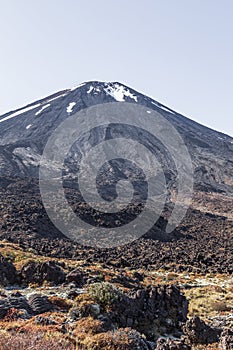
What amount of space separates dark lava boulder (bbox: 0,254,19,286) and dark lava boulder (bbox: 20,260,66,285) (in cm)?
32

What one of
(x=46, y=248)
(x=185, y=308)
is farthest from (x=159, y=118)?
(x=185, y=308)

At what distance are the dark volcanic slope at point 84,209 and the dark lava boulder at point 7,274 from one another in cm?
1106

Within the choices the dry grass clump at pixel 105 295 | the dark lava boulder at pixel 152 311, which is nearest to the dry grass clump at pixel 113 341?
the dark lava boulder at pixel 152 311

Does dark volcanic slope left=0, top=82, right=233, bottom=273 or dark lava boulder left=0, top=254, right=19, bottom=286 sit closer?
dark lava boulder left=0, top=254, right=19, bottom=286

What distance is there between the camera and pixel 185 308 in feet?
42.4

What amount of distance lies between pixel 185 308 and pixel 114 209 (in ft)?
108

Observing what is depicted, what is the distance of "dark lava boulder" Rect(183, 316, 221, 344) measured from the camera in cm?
984

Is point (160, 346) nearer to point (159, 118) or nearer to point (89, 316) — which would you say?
point (89, 316)

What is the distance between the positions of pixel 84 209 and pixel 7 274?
28.0 meters

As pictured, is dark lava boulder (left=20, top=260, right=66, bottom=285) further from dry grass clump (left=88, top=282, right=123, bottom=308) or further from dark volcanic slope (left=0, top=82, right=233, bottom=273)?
dark volcanic slope (left=0, top=82, right=233, bottom=273)

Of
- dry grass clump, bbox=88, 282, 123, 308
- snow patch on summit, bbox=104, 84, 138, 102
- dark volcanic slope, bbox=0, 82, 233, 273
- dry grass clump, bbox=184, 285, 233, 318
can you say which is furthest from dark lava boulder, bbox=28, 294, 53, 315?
snow patch on summit, bbox=104, 84, 138, 102

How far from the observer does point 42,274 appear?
15.2 meters

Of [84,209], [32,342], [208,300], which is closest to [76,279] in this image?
[208,300]

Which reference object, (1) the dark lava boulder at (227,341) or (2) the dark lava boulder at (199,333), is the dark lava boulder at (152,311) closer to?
(2) the dark lava boulder at (199,333)
